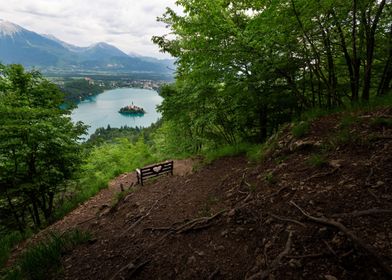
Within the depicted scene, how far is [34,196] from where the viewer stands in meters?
10.4

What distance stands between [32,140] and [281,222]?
8.64 meters

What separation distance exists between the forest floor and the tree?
176 inches

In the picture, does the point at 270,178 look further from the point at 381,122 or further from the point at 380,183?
the point at 381,122

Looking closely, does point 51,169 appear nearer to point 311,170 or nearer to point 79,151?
point 79,151

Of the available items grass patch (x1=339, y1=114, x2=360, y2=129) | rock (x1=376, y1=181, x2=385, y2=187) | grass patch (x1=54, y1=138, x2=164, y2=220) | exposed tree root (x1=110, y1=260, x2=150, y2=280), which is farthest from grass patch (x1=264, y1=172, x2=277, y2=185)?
grass patch (x1=54, y1=138, x2=164, y2=220)

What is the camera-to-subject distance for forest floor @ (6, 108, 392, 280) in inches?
108

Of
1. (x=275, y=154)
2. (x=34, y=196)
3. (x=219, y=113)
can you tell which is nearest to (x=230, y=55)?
(x=275, y=154)

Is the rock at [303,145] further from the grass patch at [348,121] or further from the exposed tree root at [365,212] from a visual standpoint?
the exposed tree root at [365,212]

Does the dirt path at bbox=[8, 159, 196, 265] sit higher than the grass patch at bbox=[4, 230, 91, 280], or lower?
lower

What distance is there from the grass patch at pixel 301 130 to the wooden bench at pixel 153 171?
6000mm

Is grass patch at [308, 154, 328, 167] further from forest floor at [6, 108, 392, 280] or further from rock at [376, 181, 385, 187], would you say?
rock at [376, 181, 385, 187]

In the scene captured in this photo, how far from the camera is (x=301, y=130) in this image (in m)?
5.95

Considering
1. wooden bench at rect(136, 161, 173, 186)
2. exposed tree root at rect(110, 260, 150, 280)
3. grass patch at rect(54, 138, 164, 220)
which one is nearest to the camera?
exposed tree root at rect(110, 260, 150, 280)

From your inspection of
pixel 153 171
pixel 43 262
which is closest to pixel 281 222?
pixel 43 262
